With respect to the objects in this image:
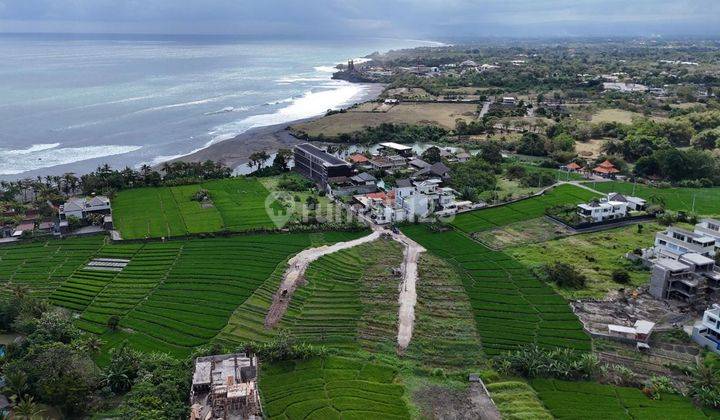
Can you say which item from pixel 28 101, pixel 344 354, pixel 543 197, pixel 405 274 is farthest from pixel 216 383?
pixel 28 101

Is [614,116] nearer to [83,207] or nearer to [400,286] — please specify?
[400,286]

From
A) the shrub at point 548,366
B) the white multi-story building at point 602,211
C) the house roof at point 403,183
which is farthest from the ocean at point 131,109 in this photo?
the shrub at point 548,366

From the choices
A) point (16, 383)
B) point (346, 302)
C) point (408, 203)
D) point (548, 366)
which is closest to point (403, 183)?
point (408, 203)

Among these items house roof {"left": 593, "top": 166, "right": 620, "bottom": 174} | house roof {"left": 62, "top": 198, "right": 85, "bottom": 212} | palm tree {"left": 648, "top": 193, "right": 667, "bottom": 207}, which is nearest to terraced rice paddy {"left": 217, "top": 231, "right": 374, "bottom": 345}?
house roof {"left": 62, "top": 198, "right": 85, "bottom": 212}

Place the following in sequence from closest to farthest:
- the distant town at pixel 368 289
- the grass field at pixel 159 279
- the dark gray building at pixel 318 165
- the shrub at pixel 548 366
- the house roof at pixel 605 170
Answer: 1. the distant town at pixel 368 289
2. the shrub at pixel 548 366
3. the grass field at pixel 159 279
4. the dark gray building at pixel 318 165
5. the house roof at pixel 605 170

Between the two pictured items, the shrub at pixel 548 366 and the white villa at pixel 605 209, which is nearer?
the shrub at pixel 548 366

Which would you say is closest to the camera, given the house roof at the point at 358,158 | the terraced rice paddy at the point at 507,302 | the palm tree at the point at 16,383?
the palm tree at the point at 16,383

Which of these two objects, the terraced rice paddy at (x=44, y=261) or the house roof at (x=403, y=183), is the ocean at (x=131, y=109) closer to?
the terraced rice paddy at (x=44, y=261)
